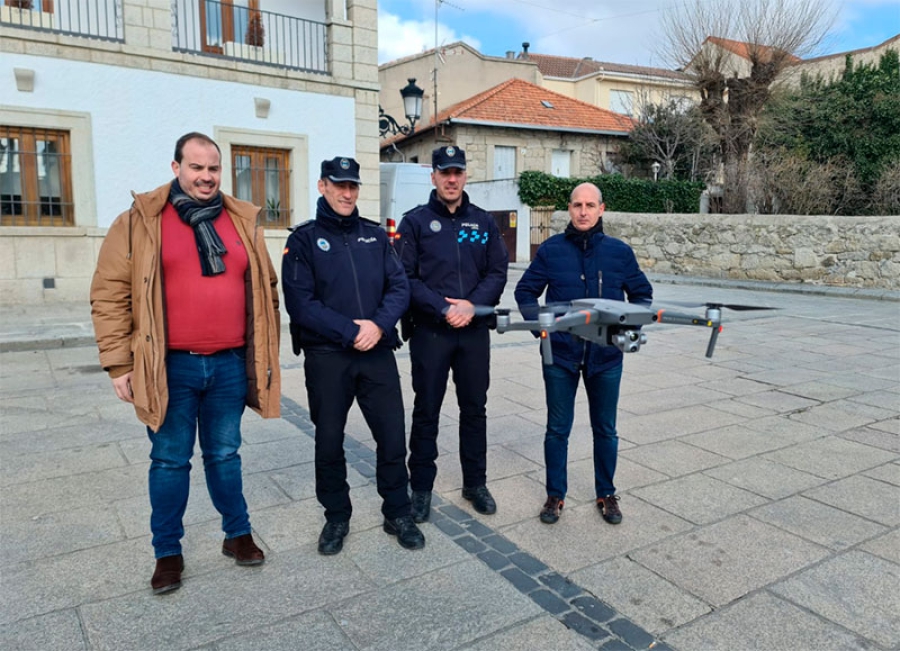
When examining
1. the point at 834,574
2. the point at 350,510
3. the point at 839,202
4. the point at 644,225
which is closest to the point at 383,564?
the point at 350,510

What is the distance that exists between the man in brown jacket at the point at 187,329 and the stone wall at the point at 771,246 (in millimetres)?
14690

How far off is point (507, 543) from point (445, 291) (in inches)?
51.1

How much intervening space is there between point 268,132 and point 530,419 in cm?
998

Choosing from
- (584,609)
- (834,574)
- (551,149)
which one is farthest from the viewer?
(551,149)

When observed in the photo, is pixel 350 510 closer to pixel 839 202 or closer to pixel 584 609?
pixel 584 609

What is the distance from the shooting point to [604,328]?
9.57 ft

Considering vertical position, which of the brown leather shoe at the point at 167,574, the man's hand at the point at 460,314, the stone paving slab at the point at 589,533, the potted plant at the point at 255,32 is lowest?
the stone paving slab at the point at 589,533

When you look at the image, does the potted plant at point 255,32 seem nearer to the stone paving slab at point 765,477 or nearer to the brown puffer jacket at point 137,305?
the brown puffer jacket at point 137,305

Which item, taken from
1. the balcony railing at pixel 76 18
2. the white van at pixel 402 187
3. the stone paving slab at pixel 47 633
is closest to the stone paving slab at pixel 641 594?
the stone paving slab at pixel 47 633

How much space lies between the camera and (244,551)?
10.5 feet

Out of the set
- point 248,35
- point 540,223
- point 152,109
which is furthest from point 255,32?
point 540,223

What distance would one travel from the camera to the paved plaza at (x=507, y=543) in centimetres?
269

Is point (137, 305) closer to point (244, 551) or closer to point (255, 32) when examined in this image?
Answer: point (244, 551)

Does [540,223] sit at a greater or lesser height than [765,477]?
greater
